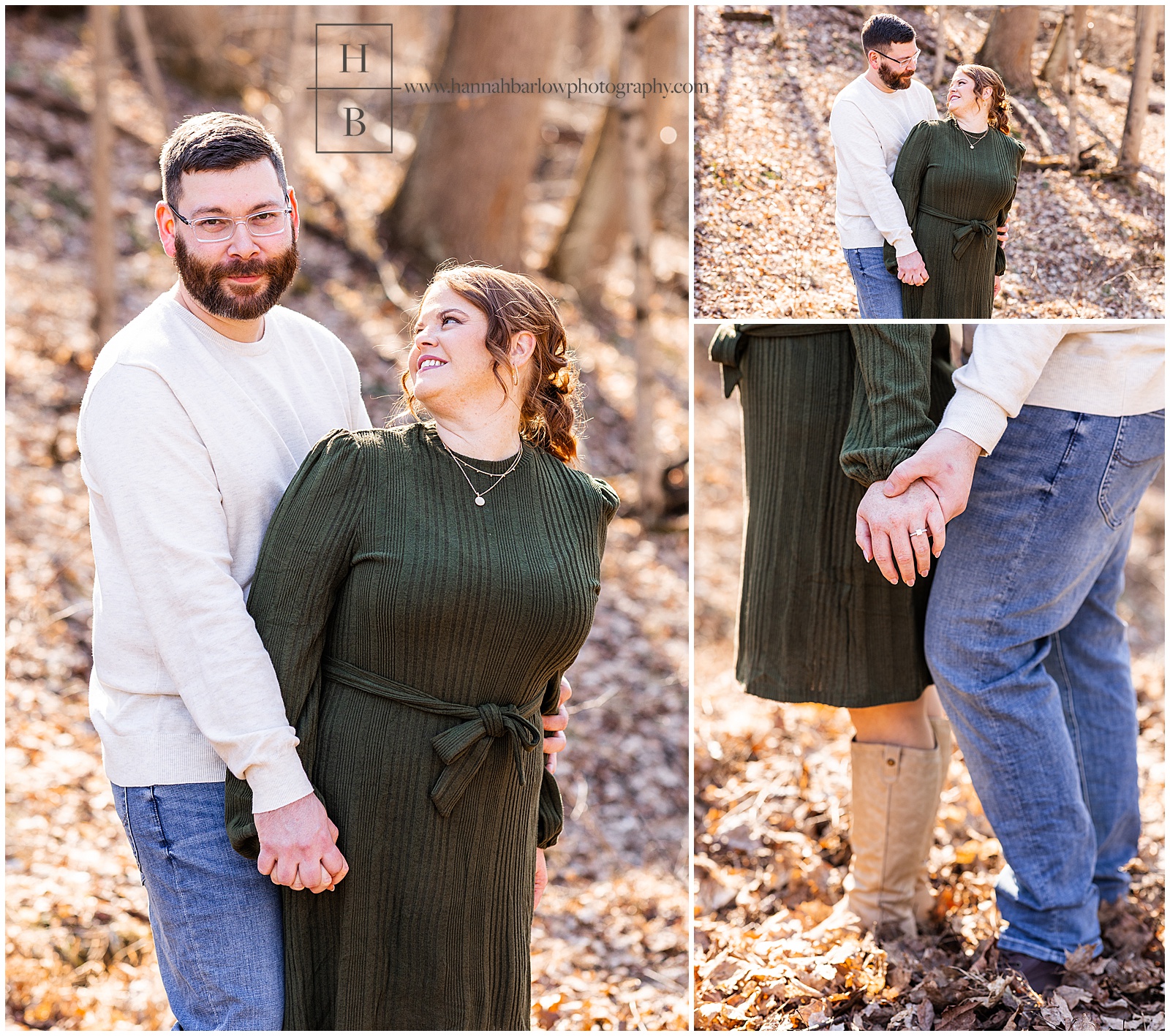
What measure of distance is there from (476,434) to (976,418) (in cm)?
121

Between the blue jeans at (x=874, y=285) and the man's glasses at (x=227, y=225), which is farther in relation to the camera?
the blue jeans at (x=874, y=285)

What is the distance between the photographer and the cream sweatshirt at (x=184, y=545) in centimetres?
212

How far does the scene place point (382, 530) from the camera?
222cm

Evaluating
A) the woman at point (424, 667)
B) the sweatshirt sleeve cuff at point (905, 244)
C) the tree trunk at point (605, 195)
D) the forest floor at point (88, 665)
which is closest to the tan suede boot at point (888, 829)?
the forest floor at point (88, 665)

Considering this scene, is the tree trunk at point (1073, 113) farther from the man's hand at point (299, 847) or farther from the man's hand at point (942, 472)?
the man's hand at point (299, 847)

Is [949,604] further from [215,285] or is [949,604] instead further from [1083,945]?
[215,285]

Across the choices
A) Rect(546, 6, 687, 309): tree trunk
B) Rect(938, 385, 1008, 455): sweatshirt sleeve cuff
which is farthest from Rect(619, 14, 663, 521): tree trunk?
Rect(938, 385, 1008, 455): sweatshirt sleeve cuff

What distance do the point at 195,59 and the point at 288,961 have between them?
994 cm

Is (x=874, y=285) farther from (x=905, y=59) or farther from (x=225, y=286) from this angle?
(x=225, y=286)

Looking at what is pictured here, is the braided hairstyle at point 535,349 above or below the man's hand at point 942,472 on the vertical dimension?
above

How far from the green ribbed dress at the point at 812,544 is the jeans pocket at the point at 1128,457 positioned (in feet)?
1.48

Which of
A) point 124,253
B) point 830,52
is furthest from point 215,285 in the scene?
point 124,253

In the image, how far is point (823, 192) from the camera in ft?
8.80

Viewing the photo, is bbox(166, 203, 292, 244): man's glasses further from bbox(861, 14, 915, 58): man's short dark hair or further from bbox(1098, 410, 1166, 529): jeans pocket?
bbox(1098, 410, 1166, 529): jeans pocket
